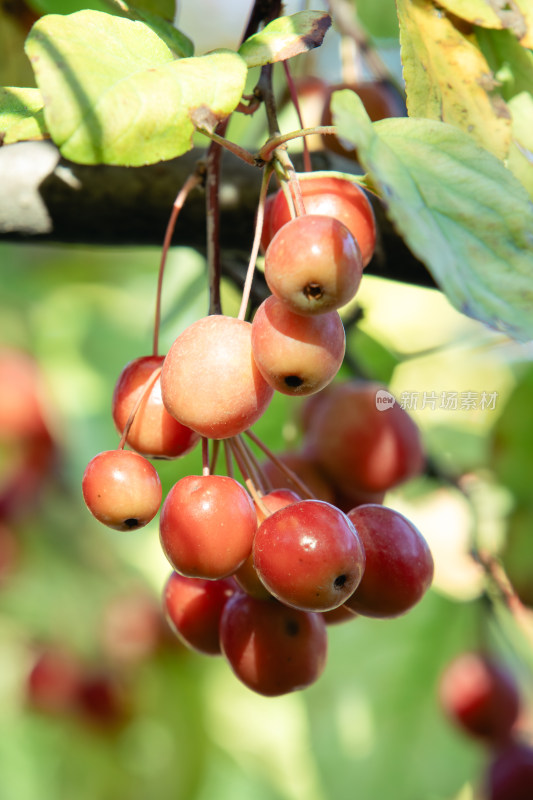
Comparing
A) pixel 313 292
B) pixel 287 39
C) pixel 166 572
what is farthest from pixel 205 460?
pixel 166 572

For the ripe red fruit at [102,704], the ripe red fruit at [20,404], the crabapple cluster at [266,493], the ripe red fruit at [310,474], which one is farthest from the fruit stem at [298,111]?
the ripe red fruit at [102,704]

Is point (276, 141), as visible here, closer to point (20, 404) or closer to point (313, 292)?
point (313, 292)

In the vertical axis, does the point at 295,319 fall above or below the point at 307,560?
above

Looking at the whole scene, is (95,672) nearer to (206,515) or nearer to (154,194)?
(154,194)

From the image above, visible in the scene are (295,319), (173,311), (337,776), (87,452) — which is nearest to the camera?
(295,319)

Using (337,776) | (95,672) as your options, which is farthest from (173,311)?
(95,672)

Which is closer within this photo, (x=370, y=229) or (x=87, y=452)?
(x=370, y=229)
